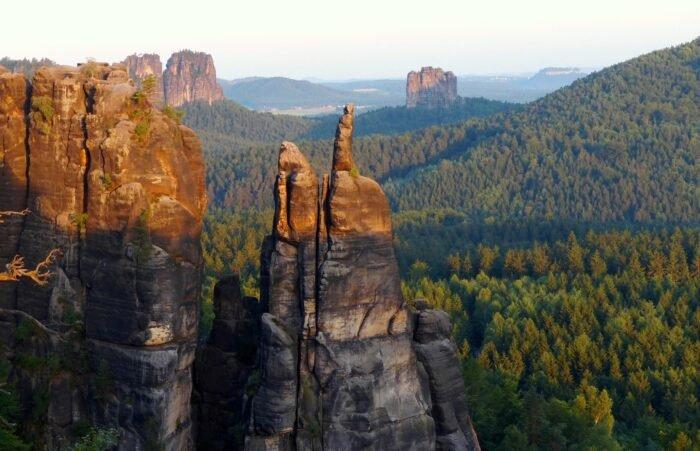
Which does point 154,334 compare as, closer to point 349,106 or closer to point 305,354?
point 305,354

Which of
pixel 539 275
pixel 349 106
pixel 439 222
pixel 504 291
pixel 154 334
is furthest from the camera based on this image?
pixel 439 222

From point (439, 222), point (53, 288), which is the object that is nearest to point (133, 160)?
point (53, 288)

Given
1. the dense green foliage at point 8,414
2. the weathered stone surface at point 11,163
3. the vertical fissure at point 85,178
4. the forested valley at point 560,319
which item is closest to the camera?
the dense green foliage at point 8,414

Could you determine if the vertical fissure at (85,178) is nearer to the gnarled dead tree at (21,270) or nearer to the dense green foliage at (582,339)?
the gnarled dead tree at (21,270)

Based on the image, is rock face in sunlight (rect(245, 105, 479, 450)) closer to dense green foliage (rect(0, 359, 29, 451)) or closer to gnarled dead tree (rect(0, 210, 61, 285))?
dense green foliage (rect(0, 359, 29, 451))

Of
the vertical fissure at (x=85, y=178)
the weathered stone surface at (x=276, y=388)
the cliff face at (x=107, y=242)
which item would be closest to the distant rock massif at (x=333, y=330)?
the weathered stone surface at (x=276, y=388)
